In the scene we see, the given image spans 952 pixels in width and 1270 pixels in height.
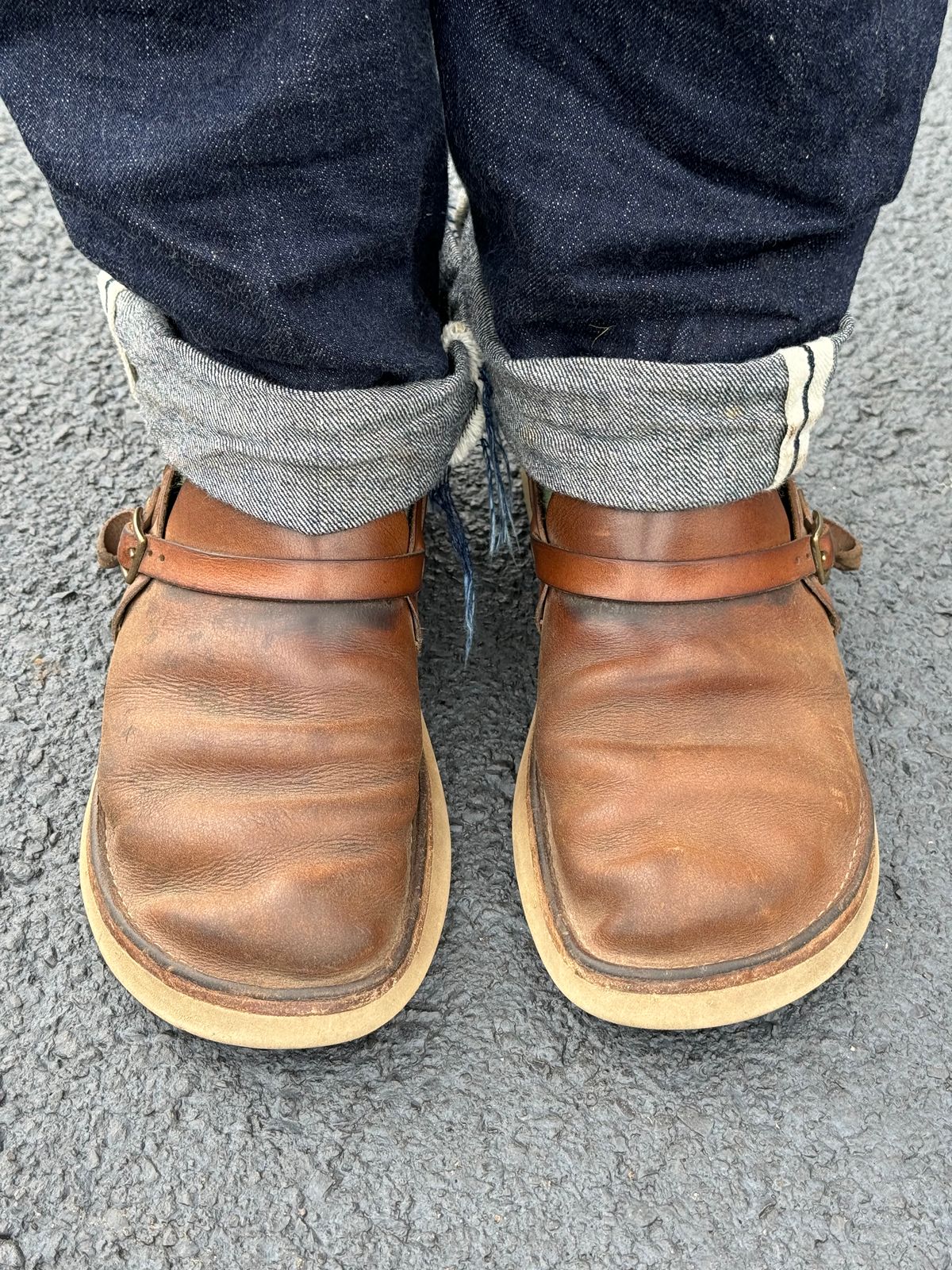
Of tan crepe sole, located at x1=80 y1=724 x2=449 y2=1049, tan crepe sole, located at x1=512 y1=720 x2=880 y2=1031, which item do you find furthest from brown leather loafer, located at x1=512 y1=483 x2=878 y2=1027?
tan crepe sole, located at x1=80 y1=724 x2=449 y2=1049

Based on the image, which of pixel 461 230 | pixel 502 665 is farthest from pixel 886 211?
pixel 502 665

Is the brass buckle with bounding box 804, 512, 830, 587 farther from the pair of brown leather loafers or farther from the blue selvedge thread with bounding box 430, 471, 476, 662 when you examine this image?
the blue selvedge thread with bounding box 430, 471, 476, 662

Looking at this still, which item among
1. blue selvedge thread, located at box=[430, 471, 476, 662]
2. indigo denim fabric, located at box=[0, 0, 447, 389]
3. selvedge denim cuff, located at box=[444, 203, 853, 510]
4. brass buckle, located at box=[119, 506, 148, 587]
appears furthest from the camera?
blue selvedge thread, located at box=[430, 471, 476, 662]

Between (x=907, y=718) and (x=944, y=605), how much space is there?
0.18 meters

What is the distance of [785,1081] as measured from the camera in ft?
3.04

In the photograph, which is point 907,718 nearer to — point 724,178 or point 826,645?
point 826,645

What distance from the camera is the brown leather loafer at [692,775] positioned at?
890 mm

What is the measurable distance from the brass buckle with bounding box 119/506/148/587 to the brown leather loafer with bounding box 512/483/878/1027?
0.37 meters

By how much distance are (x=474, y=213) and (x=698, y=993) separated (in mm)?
681

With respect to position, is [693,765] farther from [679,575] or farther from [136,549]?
[136,549]

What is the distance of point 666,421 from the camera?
864 millimetres

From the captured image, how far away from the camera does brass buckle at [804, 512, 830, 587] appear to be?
1.01m

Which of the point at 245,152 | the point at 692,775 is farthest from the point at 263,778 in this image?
the point at 245,152

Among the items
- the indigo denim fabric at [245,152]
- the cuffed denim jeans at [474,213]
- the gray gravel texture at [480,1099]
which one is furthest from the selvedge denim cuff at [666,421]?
the gray gravel texture at [480,1099]
